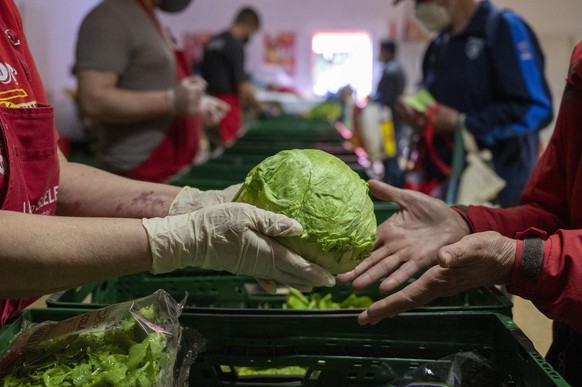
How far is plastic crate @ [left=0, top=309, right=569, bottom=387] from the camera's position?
4.46 ft

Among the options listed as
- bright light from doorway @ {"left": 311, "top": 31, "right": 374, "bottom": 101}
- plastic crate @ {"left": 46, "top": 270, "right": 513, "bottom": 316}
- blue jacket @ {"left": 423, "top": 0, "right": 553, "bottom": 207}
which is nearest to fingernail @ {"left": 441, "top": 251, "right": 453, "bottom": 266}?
plastic crate @ {"left": 46, "top": 270, "right": 513, "bottom": 316}

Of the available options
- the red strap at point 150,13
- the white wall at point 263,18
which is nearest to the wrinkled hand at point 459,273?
the red strap at point 150,13

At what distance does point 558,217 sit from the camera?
1660mm

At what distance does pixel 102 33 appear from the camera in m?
2.91

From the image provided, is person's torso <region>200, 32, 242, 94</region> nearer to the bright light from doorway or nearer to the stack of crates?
the stack of crates

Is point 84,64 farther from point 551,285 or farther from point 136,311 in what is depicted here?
point 551,285

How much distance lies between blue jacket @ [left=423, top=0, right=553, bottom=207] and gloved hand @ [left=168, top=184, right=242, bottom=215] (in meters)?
1.99

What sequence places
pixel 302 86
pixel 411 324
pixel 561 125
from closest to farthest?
pixel 411 324
pixel 561 125
pixel 302 86

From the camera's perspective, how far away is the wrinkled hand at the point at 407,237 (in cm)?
159

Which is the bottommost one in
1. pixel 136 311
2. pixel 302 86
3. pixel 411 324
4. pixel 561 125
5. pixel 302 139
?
pixel 302 86

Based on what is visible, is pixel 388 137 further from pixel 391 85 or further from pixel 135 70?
pixel 135 70

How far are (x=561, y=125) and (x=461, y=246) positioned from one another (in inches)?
24.0

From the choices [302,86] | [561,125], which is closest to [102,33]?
[561,125]

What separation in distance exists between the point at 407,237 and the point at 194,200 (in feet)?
2.19
